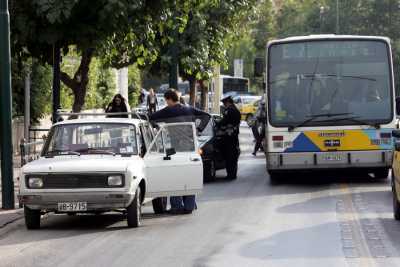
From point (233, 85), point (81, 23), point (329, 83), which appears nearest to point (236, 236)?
point (81, 23)

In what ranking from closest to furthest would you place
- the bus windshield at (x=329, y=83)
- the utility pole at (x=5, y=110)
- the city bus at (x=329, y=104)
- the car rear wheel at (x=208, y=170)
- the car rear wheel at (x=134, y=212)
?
1. the car rear wheel at (x=134, y=212)
2. the utility pole at (x=5, y=110)
3. the city bus at (x=329, y=104)
4. the bus windshield at (x=329, y=83)
5. the car rear wheel at (x=208, y=170)

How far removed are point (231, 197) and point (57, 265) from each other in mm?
7832

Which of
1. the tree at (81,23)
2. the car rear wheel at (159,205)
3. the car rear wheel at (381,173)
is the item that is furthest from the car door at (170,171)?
the car rear wheel at (381,173)

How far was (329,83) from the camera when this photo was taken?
20.6 m

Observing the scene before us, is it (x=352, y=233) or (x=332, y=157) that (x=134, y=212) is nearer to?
(x=352, y=233)

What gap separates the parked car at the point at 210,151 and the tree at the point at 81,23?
322 cm

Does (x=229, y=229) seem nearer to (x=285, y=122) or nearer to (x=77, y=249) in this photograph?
(x=77, y=249)

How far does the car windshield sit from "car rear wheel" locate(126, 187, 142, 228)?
2.78 ft

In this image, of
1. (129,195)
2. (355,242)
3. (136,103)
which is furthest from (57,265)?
(136,103)

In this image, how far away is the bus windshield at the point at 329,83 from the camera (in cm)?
2038

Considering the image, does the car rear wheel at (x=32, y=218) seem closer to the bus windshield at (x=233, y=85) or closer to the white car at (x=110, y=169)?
the white car at (x=110, y=169)

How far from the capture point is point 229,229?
13461mm

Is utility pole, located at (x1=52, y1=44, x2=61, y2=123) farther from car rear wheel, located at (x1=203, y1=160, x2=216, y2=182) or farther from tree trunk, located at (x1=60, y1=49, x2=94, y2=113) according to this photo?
car rear wheel, located at (x1=203, y1=160, x2=216, y2=182)

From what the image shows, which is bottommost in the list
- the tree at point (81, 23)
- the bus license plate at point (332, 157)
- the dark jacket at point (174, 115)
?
the bus license plate at point (332, 157)
